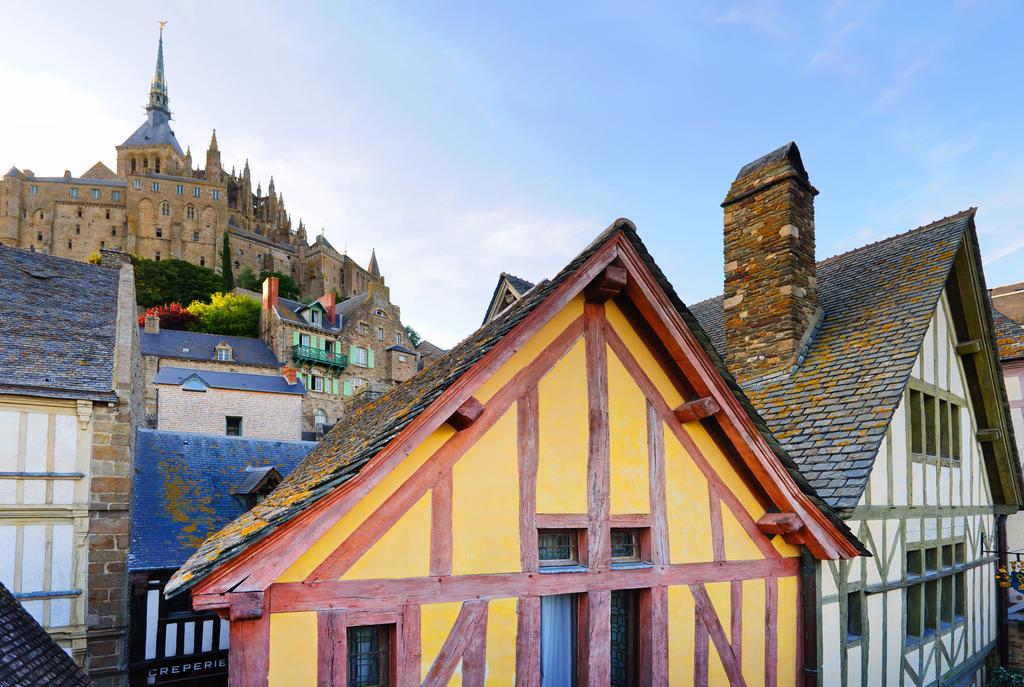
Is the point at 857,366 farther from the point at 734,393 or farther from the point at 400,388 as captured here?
the point at 400,388

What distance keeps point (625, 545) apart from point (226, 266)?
75519mm

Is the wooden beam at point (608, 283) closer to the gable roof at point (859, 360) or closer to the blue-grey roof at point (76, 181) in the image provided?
the gable roof at point (859, 360)

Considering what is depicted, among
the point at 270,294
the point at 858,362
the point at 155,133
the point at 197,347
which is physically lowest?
the point at 858,362

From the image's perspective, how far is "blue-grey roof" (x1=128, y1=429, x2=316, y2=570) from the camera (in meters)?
12.3

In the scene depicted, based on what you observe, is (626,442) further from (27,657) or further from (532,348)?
(27,657)

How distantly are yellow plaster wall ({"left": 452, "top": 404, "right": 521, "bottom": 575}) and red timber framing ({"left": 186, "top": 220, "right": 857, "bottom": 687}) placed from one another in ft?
0.20

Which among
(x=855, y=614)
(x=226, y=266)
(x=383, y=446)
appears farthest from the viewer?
(x=226, y=266)

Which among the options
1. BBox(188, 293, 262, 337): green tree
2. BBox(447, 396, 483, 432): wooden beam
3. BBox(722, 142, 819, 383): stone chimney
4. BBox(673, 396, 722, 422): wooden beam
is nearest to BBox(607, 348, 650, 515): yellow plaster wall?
BBox(673, 396, 722, 422): wooden beam

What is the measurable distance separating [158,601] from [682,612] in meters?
10.8

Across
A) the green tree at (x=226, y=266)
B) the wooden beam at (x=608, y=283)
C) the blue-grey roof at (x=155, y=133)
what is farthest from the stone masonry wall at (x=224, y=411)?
the blue-grey roof at (x=155, y=133)

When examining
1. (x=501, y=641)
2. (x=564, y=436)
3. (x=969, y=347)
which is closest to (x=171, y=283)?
(x=969, y=347)

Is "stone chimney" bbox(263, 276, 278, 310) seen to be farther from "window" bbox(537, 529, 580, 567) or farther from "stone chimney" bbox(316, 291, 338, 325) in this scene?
"window" bbox(537, 529, 580, 567)

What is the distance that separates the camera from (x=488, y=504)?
4.62 meters

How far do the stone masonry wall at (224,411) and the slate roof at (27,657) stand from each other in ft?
75.1
